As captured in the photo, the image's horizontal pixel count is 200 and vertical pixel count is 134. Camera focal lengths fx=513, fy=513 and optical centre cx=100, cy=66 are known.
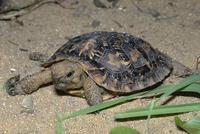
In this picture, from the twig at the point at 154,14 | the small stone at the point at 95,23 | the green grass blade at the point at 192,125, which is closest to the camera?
the green grass blade at the point at 192,125

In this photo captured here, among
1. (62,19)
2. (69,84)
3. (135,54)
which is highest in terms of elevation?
(135,54)

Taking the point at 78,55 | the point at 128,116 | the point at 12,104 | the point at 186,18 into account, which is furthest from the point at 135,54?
the point at 186,18

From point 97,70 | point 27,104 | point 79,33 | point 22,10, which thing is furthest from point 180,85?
point 22,10

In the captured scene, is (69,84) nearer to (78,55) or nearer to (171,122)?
(78,55)

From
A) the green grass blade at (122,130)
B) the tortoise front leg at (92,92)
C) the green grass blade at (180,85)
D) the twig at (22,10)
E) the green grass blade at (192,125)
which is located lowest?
the twig at (22,10)

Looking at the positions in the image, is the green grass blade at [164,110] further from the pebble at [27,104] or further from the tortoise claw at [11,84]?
the tortoise claw at [11,84]

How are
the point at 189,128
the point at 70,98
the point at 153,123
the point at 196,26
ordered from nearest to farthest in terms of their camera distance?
the point at 189,128 → the point at 153,123 → the point at 70,98 → the point at 196,26

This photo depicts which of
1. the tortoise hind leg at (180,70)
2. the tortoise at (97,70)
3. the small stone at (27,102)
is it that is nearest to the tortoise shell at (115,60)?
the tortoise at (97,70)

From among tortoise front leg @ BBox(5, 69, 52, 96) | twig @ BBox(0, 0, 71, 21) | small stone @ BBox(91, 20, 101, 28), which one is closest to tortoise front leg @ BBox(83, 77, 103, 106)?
tortoise front leg @ BBox(5, 69, 52, 96)

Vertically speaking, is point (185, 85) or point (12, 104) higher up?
point (185, 85)
